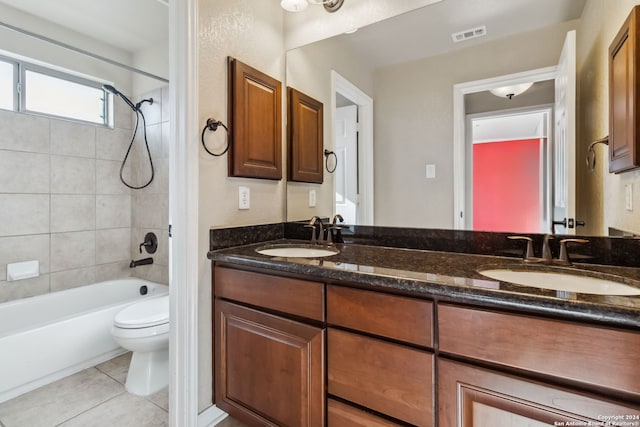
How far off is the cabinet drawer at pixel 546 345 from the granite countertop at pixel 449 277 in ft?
0.09

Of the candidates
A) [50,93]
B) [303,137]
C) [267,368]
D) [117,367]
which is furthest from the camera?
[50,93]

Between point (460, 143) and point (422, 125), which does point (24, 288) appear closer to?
point (422, 125)

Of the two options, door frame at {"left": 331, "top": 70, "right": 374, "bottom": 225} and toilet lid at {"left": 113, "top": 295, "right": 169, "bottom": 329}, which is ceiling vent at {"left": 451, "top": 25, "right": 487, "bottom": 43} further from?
toilet lid at {"left": 113, "top": 295, "right": 169, "bottom": 329}

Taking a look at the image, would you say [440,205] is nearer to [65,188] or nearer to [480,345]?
[480,345]

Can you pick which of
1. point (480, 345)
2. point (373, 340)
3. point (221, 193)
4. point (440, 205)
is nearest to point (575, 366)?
point (480, 345)

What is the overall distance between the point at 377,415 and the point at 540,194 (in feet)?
3.55

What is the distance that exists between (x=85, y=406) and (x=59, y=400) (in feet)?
0.60

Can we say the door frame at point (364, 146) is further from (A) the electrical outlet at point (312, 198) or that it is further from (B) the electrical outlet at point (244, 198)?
(B) the electrical outlet at point (244, 198)

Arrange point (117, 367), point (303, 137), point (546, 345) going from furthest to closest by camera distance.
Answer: point (117, 367) → point (303, 137) → point (546, 345)

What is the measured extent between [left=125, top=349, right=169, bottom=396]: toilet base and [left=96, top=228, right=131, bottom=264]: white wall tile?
1239 mm

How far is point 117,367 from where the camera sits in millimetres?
2074

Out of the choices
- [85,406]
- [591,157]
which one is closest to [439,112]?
[591,157]

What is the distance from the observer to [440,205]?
1.56 metres

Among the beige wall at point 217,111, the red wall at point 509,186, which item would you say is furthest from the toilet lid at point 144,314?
the red wall at point 509,186
